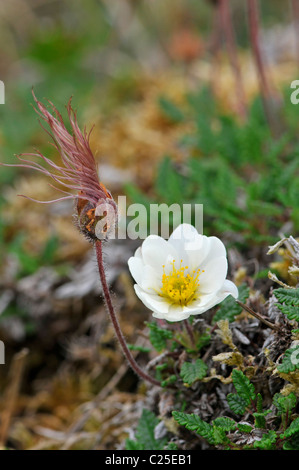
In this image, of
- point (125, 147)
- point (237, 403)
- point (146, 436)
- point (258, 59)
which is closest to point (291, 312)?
point (237, 403)

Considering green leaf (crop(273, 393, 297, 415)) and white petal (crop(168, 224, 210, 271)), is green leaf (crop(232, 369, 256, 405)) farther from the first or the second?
white petal (crop(168, 224, 210, 271))

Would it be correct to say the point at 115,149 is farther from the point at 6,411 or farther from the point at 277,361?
the point at 277,361

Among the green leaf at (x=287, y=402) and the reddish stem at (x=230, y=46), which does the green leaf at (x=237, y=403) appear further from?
the reddish stem at (x=230, y=46)

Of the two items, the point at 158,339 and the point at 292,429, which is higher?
the point at 158,339

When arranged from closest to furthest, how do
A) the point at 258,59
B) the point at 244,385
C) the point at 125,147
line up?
the point at 244,385 < the point at 258,59 < the point at 125,147

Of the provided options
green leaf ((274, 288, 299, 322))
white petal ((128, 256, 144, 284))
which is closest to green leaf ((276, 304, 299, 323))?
green leaf ((274, 288, 299, 322))

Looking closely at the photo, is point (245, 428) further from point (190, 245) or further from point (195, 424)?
point (190, 245)

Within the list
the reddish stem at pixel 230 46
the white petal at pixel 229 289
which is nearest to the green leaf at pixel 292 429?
Result: the white petal at pixel 229 289
